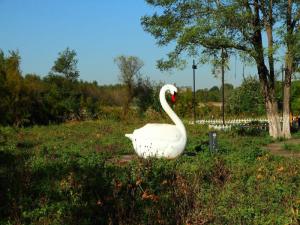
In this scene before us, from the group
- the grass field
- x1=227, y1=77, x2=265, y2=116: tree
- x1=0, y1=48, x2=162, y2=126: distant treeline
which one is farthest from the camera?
x1=227, y1=77, x2=265, y2=116: tree

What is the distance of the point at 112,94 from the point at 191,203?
1247 inches

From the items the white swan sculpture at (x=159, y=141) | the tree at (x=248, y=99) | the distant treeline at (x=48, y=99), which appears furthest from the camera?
the tree at (x=248, y=99)

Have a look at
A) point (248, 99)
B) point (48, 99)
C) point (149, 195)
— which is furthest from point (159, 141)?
point (248, 99)

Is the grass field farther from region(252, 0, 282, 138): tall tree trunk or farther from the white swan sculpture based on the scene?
region(252, 0, 282, 138): tall tree trunk

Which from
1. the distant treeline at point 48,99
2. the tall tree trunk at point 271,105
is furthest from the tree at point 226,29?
the distant treeline at point 48,99

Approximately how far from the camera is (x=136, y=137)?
10867 millimetres

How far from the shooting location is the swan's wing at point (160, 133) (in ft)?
34.8

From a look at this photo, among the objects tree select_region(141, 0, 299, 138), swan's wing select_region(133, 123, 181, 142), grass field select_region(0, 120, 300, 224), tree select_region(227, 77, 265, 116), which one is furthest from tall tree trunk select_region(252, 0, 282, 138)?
tree select_region(227, 77, 265, 116)

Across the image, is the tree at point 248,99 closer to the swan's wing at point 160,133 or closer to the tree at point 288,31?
the tree at point 288,31

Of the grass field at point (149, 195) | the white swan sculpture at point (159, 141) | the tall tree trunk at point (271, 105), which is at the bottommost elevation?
the grass field at point (149, 195)

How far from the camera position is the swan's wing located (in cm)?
1061

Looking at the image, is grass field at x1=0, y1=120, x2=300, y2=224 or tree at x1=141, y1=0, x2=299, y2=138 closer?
grass field at x1=0, y1=120, x2=300, y2=224

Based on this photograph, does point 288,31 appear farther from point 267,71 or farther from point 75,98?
point 75,98

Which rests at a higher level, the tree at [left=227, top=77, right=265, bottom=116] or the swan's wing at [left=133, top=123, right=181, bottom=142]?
the tree at [left=227, top=77, right=265, bottom=116]
